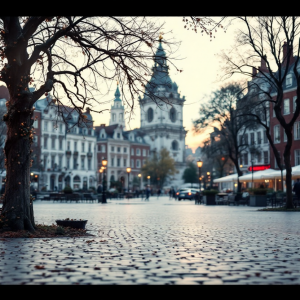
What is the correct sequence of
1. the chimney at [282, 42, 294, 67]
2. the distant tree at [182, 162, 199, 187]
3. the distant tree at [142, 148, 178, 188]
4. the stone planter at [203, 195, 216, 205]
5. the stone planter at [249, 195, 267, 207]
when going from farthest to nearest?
the distant tree at [182, 162, 199, 187] < the distant tree at [142, 148, 178, 188] < the stone planter at [203, 195, 216, 205] < the stone planter at [249, 195, 267, 207] < the chimney at [282, 42, 294, 67]

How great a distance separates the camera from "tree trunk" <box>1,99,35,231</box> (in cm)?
1277

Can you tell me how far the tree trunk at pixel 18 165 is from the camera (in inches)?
503

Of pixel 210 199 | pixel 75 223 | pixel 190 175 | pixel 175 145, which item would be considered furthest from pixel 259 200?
pixel 175 145

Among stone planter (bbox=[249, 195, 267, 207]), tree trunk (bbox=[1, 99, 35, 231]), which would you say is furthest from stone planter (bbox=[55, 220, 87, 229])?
stone planter (bbox=[249, 195, 267, 207])

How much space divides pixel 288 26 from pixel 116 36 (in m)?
14.8

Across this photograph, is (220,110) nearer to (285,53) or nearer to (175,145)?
(285,53)

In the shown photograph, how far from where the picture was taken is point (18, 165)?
42.2 feet

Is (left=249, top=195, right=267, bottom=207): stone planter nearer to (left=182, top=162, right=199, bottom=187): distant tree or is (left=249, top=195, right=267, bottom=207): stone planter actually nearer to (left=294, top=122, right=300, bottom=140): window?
(left=294, top=122, right=300, bottom=140): window

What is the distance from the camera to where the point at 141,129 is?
138000 millimetres

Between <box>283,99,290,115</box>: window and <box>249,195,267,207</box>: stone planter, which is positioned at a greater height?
<box>283,99,290,115</box>: window

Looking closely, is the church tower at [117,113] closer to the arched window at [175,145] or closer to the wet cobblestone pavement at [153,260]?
the arched window at [175,145]
